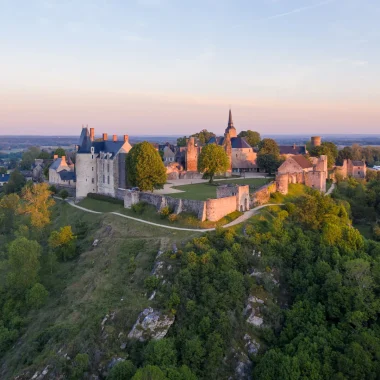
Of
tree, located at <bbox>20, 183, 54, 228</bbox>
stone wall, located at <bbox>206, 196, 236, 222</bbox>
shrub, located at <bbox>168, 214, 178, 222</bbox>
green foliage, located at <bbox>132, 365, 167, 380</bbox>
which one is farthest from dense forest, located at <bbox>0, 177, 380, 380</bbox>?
tree, located at <bbox>20, 183, 54, 228</bbox>

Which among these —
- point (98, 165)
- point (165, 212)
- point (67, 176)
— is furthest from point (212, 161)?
point (67, 176)

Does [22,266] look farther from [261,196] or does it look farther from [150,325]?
[261,196]

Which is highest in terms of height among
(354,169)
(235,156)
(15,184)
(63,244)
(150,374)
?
(235,156)

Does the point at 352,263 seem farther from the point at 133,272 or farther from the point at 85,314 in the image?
the point at 85,314

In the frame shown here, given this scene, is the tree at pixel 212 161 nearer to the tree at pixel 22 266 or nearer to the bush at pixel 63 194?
the bush at pixel 63 194

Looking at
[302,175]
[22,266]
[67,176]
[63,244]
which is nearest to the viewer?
[22,266]

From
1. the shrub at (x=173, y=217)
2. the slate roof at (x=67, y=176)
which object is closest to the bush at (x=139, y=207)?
the shrub at (x=173, y=217)

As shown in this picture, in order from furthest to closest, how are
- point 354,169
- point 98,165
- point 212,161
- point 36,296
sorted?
1. point 354,169
2. point 212,161
3. point 98,165
4. point 36,296
